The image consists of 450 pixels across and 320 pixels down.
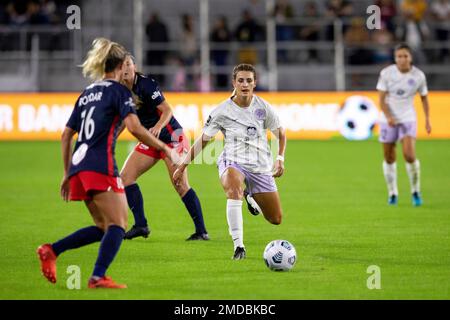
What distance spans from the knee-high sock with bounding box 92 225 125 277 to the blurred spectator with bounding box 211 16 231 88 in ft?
64.7

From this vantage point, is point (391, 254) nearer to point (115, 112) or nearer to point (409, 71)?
point (115, 112)

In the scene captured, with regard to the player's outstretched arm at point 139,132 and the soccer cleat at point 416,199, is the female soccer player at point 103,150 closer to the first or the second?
the player's outstretched arm at point 139,132

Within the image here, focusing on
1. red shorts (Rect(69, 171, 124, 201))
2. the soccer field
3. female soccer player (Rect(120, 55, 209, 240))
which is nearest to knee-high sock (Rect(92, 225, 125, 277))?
the soccer field

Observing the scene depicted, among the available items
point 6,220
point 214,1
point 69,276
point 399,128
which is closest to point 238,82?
point 69,276

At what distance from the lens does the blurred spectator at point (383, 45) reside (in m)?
27.6

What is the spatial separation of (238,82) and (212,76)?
700 inches

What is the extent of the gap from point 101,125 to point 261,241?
3.74 meters

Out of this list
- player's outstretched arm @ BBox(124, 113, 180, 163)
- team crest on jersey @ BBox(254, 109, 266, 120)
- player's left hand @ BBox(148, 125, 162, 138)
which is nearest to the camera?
player's outstretched arm @ BBox(124, 113, 180, 163)

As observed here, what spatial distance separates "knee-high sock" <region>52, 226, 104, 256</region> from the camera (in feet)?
26.8

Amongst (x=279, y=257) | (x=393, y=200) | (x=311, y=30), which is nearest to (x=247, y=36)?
(x=311, y=30)

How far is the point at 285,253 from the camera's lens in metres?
9.01

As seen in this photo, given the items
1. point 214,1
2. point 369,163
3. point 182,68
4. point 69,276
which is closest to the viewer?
point 69,276

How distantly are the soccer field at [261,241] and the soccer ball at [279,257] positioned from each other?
114mm

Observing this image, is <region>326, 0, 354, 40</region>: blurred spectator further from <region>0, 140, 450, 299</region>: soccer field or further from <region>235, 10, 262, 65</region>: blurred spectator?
<region>0, 140, 450, 299</region>: soccer field
